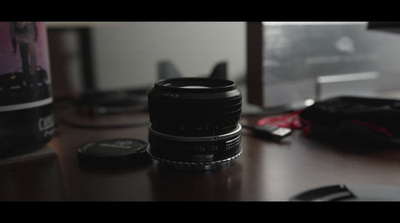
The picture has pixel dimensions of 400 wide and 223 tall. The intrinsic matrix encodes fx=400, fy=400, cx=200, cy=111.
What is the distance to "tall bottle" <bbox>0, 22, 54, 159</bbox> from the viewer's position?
1.45 ft

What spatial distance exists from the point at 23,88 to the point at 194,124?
208mm

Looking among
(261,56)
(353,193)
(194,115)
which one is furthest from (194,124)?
(261,56)

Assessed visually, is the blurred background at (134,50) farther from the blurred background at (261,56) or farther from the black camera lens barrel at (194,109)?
the black camera lens barrel at (194,109)

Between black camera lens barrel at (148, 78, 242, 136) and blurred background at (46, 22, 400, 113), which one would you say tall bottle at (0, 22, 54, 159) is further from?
blurred background at (46, 22, 400, 113)

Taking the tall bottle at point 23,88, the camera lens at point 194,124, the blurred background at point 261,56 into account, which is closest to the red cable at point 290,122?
the blurred background at point 261,56

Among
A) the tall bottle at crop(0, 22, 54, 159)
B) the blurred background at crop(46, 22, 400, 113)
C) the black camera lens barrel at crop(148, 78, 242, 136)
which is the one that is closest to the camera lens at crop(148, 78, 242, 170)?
the black camera lens barrel at crop(148, 78, 242, 136)

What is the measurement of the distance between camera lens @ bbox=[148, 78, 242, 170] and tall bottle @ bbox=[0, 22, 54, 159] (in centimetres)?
15

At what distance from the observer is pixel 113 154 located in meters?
A: 0.44

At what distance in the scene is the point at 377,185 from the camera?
372 mm

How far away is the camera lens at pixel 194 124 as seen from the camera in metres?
0.40
